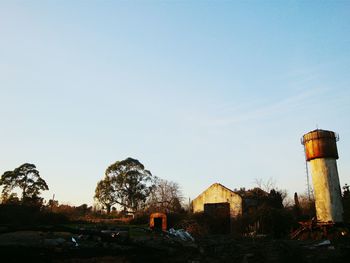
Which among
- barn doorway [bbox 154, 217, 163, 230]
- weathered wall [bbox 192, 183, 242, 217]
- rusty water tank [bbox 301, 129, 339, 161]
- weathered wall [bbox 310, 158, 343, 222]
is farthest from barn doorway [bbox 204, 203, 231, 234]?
rusty water tank [bbox 301, 129, 339, 161]

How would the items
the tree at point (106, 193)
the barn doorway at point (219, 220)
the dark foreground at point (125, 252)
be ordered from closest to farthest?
the dark foreground at point (125, 252) → the barn doorway at point (219, 220) → the tree at point (106, 193)

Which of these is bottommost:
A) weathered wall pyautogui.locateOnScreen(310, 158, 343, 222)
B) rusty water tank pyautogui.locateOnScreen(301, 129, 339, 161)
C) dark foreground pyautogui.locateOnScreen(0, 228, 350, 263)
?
dark foreground pyautogui.locateOnScreen(0, 228, 350, 263)

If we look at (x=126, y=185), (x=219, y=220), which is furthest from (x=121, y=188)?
(x=219, y=220)

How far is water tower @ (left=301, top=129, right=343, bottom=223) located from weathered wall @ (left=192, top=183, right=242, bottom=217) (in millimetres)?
9317

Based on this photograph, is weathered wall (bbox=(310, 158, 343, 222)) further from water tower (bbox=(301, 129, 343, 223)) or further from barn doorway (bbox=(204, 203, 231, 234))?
barn doorway (bbox=(204, 203, 231, 234))

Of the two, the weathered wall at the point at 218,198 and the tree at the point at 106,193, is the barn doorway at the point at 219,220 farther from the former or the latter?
the tree at the point at 106,193

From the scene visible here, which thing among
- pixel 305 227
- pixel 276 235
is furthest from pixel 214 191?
pixel 305 227

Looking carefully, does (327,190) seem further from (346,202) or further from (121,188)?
(121,188)

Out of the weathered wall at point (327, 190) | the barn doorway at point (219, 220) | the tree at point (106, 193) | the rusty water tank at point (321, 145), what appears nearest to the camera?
the weathered wall at point (327, 190)

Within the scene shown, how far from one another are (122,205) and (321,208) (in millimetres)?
28411

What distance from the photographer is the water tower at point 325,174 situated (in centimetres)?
2447

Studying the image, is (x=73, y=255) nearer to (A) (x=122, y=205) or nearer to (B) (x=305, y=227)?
(B) (x=305, y=227)

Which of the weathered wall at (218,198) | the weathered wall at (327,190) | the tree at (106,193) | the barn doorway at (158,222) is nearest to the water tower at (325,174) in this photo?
the weathered wall at (327,190)

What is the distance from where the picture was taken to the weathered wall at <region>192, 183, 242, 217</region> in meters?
33.4
